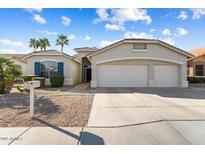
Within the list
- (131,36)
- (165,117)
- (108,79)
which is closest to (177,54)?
(131,36)

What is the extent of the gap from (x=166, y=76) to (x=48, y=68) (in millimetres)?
11752

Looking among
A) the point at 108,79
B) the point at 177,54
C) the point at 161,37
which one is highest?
the point at 161,37

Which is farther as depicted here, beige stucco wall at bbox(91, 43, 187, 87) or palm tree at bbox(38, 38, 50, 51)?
palm tree at bbox(38, 38, 50, 51)

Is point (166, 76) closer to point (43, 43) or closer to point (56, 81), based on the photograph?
point (56, 81)

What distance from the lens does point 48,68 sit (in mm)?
18281

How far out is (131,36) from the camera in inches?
695

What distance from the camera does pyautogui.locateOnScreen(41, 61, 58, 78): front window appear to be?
18230mm

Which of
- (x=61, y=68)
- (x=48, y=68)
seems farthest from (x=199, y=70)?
(x=48, y=68)

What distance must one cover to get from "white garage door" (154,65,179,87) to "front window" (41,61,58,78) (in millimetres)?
10078

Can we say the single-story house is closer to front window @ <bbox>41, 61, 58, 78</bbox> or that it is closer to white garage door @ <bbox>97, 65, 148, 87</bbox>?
white garage door @ <bbox>97, 65, 148, 87</bbox>

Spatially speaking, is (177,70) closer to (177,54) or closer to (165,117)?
(177,54)

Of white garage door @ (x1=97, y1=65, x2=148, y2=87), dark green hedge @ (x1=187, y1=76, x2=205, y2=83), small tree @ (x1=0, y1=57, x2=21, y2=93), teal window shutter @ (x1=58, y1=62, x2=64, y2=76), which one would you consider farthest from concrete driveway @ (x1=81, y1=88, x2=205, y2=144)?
dark green hedge @ (x1=187, y1=76, x2=205, y2=83)

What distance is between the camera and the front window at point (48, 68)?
1823cm

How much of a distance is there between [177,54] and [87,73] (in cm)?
1449
